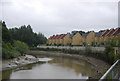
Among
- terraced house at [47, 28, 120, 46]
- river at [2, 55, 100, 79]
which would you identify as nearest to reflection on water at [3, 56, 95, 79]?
river at [2, 55, 100, 79]

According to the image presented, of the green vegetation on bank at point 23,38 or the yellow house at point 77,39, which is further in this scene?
the yellow house at point 77,39

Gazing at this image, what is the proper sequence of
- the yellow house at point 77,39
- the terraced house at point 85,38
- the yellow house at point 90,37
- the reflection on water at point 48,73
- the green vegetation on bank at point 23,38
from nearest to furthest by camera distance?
1. the reflection on water at point 48,73
2. the green vegetation on bank at point 23,38
3. the terraced house at point 85,38
4. the yellow house at point 90,37
5. the yellow house at point 77,39

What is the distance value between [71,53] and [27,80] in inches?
1068

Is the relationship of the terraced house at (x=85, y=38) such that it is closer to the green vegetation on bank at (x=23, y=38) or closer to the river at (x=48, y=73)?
the green vegetation on bank at (x=23, y=38)

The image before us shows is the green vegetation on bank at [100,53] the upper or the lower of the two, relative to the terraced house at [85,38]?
lower

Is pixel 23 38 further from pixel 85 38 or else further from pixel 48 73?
pixel 48 73

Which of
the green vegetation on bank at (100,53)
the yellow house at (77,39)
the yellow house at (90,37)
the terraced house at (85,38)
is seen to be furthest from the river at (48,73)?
the yellow house at (77,39)

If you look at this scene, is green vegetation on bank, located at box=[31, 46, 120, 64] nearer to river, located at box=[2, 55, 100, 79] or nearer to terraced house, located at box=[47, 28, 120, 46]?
river, located at box=[2, 55, 100, 79]

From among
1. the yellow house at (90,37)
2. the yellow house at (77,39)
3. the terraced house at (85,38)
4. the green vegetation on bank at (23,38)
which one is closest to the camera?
the green vegetation on bank at (23,38)

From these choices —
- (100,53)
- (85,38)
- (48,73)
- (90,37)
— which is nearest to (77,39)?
(85,38)

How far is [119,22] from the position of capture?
17.7 ft

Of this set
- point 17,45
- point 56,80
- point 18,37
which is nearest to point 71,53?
point 17,45

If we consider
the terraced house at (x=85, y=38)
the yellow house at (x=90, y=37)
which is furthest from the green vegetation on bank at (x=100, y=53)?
the yellow house at (x=90, y=37)

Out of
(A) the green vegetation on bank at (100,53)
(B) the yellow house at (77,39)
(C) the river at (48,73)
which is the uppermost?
(B) the yellow house at (77,39)
